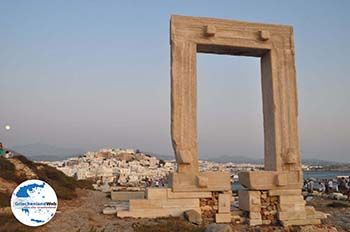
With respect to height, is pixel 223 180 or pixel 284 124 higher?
pixel 284 124

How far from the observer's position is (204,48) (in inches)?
454

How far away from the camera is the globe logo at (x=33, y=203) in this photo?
16.9ft

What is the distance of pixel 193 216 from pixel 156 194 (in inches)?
46.2

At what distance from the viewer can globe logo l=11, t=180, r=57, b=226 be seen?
516 cm

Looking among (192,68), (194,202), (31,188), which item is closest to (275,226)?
(194,202)

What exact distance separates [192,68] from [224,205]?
3.96 m

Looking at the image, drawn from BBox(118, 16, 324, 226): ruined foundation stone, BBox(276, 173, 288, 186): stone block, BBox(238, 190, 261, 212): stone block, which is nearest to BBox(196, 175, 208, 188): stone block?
BBox(118, 16, 324, 226): ruined foundation stone

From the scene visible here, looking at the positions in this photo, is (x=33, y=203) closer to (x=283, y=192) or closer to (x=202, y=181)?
(x=202, y=181)

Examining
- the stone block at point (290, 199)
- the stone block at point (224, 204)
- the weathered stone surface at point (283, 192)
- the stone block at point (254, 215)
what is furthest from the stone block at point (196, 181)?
the stone block at point (290, 199)

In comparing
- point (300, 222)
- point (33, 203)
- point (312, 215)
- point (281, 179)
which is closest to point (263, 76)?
point (281, 179)

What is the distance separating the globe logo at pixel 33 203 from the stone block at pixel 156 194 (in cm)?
491

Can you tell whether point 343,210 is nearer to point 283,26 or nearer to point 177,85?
point 283,26

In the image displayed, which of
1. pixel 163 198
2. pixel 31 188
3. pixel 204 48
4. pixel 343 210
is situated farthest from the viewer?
pixel 343 210

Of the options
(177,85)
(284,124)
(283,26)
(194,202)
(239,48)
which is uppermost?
(283,26)
